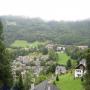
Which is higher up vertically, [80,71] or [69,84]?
[80,71]

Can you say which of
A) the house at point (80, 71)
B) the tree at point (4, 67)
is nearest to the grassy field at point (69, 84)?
the house at point (80, 71)

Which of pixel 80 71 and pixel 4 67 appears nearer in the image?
pixel 4 67

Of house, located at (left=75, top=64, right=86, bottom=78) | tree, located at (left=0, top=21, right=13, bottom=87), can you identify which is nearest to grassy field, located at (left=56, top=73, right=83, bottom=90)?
house, located at (left=75, top=64, right=86, bottom=78)

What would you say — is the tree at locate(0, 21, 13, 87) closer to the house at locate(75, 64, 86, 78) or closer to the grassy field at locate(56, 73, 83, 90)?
the grassy field at locate(56, 73, 83, 90)

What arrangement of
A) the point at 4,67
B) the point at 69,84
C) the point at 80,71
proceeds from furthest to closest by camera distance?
the point at 80,71 → the point at 69,84 → the point at 4,67

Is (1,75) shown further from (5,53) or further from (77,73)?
(77,73)

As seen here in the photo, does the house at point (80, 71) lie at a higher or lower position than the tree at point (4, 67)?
lower

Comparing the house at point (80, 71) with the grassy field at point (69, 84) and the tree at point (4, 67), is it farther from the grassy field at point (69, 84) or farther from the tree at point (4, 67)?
the tree at point (4, 67)

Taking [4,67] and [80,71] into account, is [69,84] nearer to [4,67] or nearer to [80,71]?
[80,71]

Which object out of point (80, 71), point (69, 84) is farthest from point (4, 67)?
point (80, 71)

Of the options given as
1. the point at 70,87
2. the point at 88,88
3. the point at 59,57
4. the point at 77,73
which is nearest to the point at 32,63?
the point at 59,57

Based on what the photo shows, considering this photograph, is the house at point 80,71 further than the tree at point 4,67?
Yes
